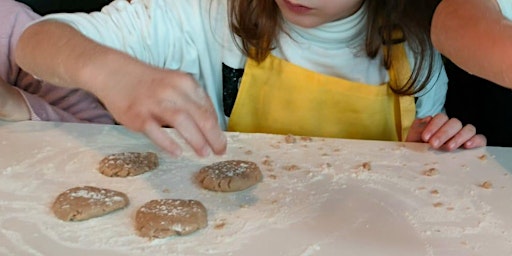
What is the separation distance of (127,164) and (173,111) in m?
0.21

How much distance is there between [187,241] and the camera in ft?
2.30

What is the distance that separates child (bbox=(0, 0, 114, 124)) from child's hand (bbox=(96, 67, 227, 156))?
0.49 metres

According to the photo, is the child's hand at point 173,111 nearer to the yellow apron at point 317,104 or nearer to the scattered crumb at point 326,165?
the scattered crumb at point 326,165

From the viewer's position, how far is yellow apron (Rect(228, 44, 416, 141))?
116 centimetres

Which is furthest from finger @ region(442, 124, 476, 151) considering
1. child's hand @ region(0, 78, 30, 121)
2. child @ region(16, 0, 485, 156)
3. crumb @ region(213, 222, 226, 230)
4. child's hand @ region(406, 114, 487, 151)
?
child's hand @ region(0, 78, 30, 121)

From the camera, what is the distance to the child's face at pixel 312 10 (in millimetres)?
1013

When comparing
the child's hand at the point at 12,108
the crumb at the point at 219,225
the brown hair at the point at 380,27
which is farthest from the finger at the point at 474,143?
the child's hand at the point at 12,108

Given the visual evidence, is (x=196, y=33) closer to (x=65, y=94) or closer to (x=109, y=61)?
(x=65, y=94)

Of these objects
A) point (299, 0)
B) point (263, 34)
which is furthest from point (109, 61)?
point (263, 34)

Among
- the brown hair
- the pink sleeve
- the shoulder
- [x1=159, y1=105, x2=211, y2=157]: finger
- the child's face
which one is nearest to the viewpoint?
[x1=159, y1=105, x2=211, y2=157]: finger

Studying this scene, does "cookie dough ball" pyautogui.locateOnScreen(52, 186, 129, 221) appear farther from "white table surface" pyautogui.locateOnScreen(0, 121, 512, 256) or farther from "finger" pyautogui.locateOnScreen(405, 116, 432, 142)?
"finger" pyautogui.locateOnScreen(405, 116, 432, 142)

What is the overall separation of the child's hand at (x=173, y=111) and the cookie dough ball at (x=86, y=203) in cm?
11

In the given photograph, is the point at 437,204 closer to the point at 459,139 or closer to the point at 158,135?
the point at 459,139

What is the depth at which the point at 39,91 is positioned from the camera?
4.29 feet
